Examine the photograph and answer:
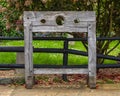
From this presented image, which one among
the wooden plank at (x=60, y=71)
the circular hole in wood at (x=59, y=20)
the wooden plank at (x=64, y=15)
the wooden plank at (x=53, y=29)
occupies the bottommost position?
the wooden plank at (x=60, y=71)

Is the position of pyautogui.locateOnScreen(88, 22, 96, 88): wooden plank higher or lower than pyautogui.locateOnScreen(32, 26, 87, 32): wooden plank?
Answer: lower

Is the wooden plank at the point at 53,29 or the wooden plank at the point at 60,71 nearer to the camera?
the wooden plank at the point at 53,29

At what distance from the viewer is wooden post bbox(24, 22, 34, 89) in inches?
288

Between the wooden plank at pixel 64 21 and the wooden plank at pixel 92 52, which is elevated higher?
the wooden plank at pixel 64 21

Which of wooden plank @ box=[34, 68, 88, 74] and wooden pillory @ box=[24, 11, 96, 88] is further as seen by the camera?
wooden plank @ box=[34, 68, 88, 74]

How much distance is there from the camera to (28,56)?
7406 millimetres

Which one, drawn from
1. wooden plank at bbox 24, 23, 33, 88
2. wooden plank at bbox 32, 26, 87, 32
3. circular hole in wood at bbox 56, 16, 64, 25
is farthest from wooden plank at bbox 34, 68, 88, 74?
circular hole in wood at bbox 56, 16, 64, 25

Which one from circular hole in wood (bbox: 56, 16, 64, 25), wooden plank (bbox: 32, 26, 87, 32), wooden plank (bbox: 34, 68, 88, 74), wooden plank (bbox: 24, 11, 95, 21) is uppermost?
wooden plank (bbox: 24, 11, 95, 21)

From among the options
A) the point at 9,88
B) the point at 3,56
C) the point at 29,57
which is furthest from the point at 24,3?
the point at 3,56

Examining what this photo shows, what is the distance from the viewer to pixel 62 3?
7.81 meters

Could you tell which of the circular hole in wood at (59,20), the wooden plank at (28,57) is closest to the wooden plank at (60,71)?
the wooden plank at (28,57)

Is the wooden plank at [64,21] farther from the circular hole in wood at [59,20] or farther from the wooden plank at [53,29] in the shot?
the circular hole in wood at [59,20]

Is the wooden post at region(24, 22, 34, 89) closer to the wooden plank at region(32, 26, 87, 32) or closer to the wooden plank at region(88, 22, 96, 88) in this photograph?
the wooden plank at region(32, 26, 87, 32)

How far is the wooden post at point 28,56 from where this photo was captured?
7320 millimetres
